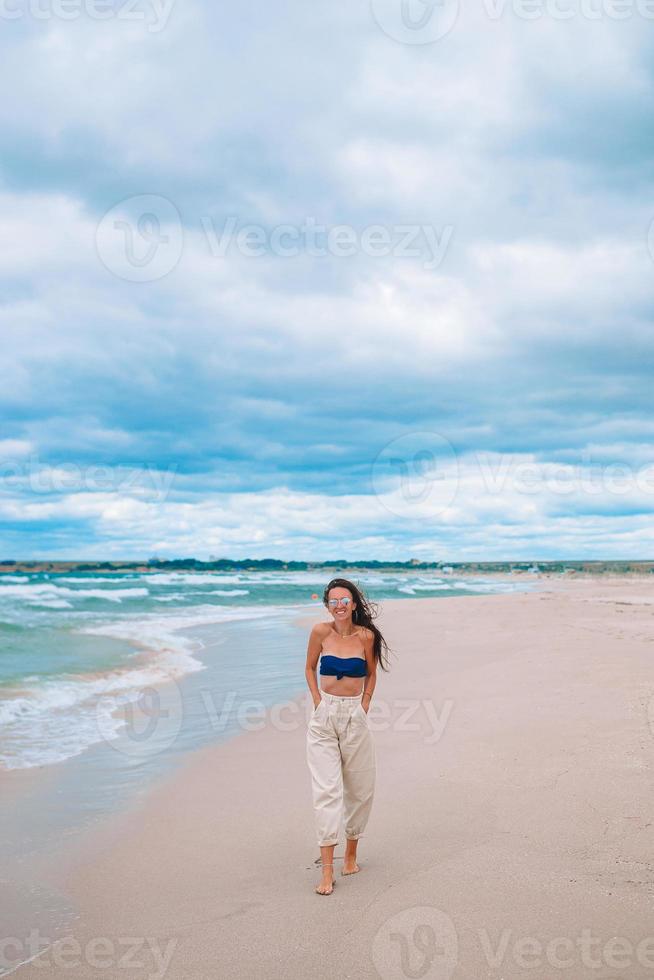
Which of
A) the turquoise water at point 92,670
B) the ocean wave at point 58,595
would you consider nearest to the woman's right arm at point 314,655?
the turquoise water at point 92,670

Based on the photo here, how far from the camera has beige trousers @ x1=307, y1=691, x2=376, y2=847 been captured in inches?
204

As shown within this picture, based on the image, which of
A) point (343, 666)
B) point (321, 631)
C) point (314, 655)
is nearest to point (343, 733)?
point (343, 666)

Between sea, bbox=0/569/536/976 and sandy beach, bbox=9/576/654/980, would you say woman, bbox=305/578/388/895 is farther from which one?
sea, bbox=0/569/536/976

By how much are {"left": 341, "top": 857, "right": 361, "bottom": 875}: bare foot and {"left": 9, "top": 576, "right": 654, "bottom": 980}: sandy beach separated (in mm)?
67

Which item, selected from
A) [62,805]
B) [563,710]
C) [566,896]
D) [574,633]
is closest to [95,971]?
[566,896]

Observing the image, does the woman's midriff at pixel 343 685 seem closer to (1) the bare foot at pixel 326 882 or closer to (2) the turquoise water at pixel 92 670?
(1) the bare foot at pixel 326 882

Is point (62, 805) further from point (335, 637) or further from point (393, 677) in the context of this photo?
point (393, 677)

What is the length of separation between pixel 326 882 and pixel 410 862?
646mm

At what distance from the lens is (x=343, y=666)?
5.27 meters

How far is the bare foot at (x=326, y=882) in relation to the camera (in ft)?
15.7

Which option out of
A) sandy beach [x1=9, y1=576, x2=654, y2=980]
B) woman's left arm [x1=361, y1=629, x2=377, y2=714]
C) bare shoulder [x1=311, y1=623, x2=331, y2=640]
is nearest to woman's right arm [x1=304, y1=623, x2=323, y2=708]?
bare shoulder [x1=311, y1=623, x2=331, y2=640]

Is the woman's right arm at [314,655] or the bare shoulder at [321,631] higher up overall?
the bare shoulder at [321,631]

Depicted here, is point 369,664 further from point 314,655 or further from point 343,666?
point 314,655

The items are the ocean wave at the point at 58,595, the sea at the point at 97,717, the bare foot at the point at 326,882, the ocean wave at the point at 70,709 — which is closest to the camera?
the bare foot at the point at 326,882
